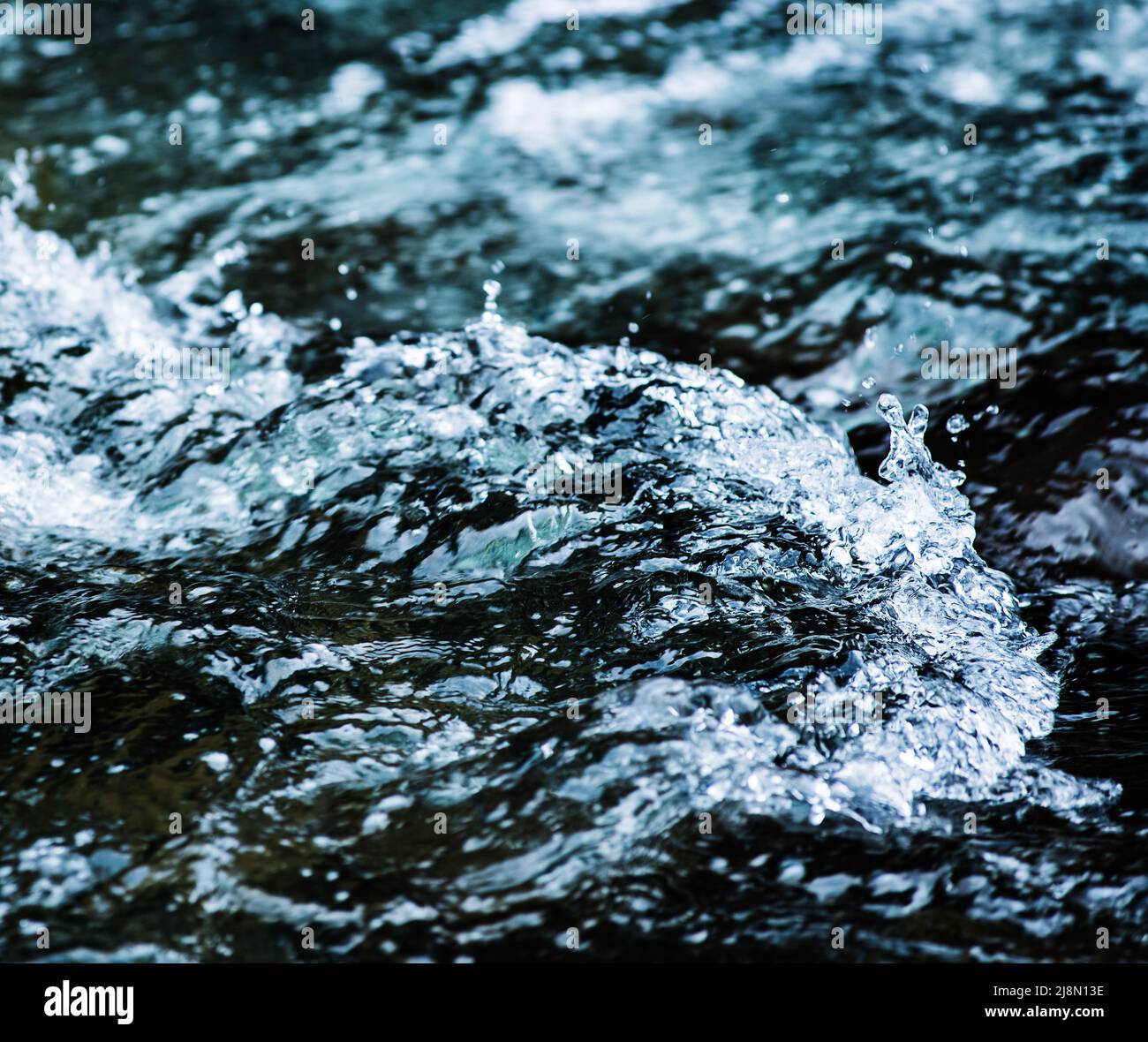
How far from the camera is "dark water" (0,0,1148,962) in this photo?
2297 millimetres

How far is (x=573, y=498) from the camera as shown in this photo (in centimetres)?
349

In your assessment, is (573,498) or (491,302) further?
(491,302)

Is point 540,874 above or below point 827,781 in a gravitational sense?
below

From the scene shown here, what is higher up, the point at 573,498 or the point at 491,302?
the point at 491,302

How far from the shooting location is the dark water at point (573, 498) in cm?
230

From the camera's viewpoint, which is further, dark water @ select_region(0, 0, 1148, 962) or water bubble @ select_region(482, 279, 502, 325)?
water bubble @ select_region(482, 279, 502, 325)

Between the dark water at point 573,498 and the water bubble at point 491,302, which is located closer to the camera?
the dark water at point 573,498

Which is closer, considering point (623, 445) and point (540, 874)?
point (540, 874)
